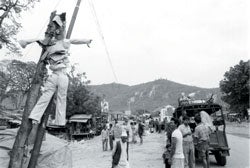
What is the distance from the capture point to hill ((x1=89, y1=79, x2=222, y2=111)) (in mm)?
135775

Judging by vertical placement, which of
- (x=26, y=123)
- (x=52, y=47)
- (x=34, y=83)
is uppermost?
(x=52, y=47)

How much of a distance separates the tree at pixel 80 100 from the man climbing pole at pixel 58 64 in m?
33.8

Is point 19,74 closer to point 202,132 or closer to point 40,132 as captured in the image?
point 202,132

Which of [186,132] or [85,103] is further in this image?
[85,103]

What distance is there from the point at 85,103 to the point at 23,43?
3436 centimetres

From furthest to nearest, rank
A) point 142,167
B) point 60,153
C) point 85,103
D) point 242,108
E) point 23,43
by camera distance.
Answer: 1. point 242,108
2. point 85,103
3. point 142,167
4. point 60,153
5. point 23,43

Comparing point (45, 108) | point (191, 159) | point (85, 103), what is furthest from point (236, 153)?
point (85, 103)

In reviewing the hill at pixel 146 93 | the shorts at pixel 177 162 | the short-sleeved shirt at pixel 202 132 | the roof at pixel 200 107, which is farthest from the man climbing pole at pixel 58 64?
the hill at pixel 146 93

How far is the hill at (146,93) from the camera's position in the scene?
→ 445ft

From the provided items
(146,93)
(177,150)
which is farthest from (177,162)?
(146,93)

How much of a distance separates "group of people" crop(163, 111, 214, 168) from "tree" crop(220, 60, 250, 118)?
43945 millimetres

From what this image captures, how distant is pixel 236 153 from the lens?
14.8 meters

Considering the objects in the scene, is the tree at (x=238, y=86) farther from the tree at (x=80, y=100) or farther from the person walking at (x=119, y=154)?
the person walking at (x=119, y=154)

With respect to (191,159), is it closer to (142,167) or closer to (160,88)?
(142,167)
